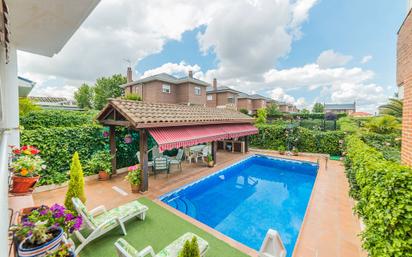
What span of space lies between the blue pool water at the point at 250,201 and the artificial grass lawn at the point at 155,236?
59.8 inches

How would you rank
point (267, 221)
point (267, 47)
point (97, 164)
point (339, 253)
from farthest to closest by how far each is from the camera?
point (267, 47)
point (97, 164)
point (267, 221)
point (339, 253)

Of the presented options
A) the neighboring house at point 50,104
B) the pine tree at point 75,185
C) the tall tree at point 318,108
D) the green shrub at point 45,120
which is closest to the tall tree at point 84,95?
the neighboring house at point 50,104

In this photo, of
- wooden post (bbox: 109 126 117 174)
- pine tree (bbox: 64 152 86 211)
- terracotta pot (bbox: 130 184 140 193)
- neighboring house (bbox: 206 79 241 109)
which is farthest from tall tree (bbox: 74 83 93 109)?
pine tree (bbox: 64 152 86 211)

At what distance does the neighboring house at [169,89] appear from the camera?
36.0 m

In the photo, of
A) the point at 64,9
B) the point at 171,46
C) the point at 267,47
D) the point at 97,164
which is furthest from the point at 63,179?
the point at 171,46

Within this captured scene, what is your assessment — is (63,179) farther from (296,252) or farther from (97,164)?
(296,252)

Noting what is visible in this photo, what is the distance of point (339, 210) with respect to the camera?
30.6 ft

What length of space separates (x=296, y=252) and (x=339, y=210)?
4.77 m

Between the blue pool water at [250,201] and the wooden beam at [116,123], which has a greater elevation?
the wooden beam at [116,123]

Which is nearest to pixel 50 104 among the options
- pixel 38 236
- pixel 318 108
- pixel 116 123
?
pixel 116 123

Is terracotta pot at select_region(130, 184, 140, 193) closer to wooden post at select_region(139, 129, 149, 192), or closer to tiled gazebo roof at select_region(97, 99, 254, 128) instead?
wooden post at select_region(139, 129, 149, 192)

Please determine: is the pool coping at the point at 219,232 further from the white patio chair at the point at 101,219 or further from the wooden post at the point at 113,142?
the wooden post at the point at 113,142

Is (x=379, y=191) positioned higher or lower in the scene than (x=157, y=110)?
lower

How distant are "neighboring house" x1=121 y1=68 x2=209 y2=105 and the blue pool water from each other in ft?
80.3
